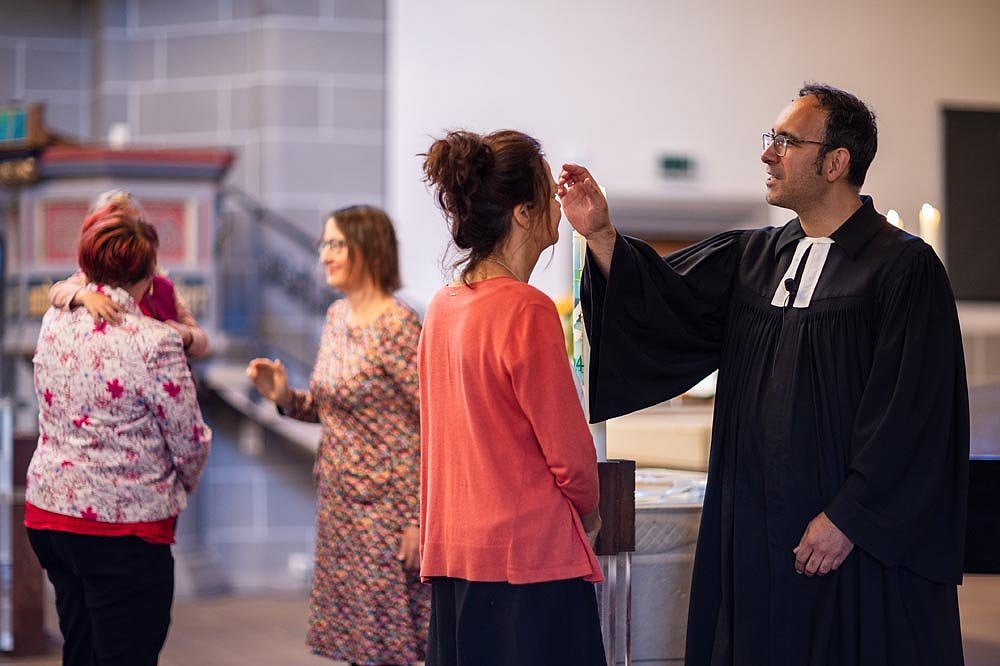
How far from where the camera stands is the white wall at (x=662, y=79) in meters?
5.94

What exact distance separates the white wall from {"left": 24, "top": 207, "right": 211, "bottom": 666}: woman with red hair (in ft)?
10.6

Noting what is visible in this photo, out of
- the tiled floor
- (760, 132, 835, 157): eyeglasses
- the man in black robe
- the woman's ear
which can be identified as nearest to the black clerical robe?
the man in black robe

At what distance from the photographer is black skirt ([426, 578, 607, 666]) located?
196 centimetres

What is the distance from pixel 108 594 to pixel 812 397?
1545mm

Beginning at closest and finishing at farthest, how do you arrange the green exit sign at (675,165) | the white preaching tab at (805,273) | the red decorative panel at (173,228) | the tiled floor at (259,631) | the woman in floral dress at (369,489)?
the white preaching tab at (805,273) → the woman in floral dress at (369,489) → the tiled floor at (259,631) → the red decorative panel at (173,228) → the green exit sign at (675,165)

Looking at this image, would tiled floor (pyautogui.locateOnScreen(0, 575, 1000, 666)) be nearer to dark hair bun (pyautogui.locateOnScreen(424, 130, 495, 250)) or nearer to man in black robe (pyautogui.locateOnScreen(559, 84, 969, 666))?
man in black robe (pyautogui.locateOnScreen(559, 84, 969, 666))

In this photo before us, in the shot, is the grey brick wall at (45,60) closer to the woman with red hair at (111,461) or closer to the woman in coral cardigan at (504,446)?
the woman with red hair at (111,461)

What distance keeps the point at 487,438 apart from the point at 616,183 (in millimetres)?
4257

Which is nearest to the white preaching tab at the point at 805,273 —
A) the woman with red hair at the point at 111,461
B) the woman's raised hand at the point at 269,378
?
the woman with red hair at the point at 111,461

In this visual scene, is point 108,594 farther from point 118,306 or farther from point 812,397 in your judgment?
point 812,397

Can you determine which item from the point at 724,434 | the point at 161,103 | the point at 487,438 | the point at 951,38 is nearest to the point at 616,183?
the point at 951,38

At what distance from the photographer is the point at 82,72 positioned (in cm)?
687

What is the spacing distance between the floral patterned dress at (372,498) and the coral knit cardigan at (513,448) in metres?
→ 1.21

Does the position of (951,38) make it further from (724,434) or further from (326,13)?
(724,434)
